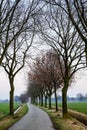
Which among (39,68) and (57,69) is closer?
(57,69)

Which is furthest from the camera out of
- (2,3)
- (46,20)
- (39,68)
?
(39,68)

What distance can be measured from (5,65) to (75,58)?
10.1m

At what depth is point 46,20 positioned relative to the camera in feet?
145

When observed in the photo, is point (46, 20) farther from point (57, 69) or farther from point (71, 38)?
point (57, 69)

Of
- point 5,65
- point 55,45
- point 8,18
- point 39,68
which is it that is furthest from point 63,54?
point 39,68

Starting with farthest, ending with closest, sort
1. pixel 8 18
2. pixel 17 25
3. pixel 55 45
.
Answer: pixel 55 45, pixel 17 25, pixel 8 18

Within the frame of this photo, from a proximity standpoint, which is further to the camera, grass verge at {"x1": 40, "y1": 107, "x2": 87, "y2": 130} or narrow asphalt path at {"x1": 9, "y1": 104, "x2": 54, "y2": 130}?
narrow asphalt path at {"x1": 9, "y1": 104, "x2": 54, "y2": 130}

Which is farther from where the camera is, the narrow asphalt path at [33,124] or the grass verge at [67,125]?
the narrow asphalt path at [33,124]

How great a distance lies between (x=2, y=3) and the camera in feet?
95.7

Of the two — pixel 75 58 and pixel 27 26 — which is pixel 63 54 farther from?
pixel 27 26

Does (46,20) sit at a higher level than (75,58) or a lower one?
higher

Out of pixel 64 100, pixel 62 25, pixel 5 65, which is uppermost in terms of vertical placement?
pixel 62 25

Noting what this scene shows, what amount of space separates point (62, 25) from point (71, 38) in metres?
2.01

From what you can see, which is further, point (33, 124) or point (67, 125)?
point (33, 124)
